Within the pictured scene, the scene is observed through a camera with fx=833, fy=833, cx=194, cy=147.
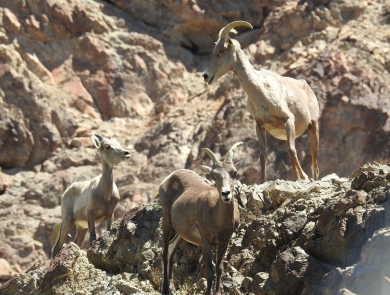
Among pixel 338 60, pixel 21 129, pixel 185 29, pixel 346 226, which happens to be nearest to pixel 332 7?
pixel 338 60

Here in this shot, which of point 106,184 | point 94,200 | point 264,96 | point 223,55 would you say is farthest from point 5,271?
point 264,96

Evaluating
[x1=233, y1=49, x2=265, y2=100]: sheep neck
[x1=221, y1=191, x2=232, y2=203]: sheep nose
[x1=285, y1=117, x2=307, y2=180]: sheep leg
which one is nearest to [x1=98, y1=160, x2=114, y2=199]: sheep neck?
[x1=233, y1=49, x2=265, y2=100]: sheep neck

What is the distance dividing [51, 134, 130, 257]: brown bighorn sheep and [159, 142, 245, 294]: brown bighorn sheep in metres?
2.80

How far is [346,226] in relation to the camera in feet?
33.7

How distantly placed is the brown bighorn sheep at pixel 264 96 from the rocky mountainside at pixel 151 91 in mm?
5583

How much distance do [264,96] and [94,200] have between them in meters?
3.44

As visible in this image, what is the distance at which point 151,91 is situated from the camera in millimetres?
23688

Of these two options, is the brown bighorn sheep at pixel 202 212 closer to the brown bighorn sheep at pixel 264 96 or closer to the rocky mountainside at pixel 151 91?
the brown bighorn sheep at pixel 264 96

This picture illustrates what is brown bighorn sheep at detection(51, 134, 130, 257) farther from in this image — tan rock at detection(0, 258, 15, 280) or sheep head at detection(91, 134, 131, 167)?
tan rock at detection(0, 258, 15, 280)

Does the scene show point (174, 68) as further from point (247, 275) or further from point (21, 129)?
point (247, 275)

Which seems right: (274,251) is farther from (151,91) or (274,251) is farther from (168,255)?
(151,91)

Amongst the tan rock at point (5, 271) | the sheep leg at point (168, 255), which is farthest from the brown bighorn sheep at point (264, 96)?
the tan rock at point (5, 271)

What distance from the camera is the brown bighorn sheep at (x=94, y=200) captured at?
14242 mm

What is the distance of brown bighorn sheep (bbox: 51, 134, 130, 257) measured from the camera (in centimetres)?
1424
